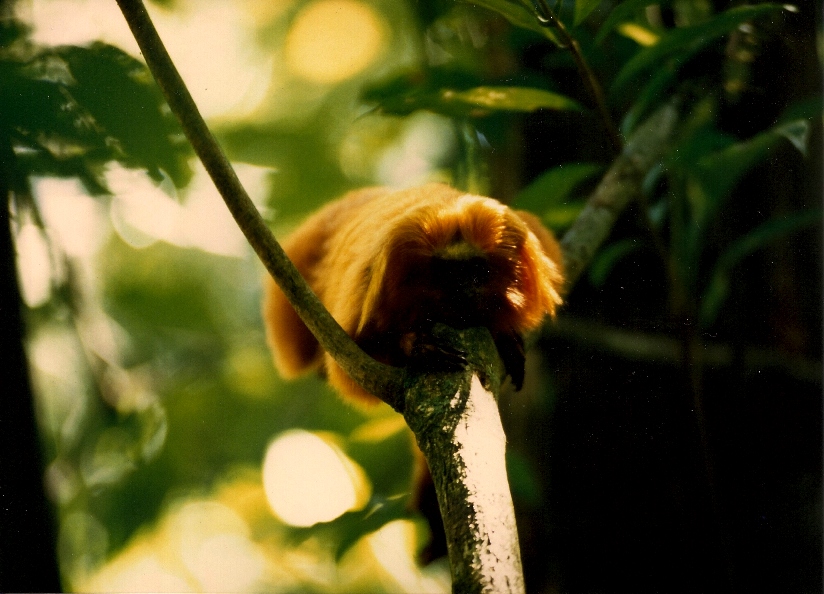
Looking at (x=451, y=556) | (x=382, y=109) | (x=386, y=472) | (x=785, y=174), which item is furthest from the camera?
(x=785, y=174)

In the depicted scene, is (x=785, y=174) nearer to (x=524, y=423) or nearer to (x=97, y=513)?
(x=524, y=423)

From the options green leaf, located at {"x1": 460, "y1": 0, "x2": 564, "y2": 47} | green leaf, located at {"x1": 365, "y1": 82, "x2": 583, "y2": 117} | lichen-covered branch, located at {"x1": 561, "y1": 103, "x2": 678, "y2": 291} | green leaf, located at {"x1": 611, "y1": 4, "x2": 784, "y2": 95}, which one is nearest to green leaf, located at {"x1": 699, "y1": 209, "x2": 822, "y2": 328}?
lichen-covered branch, located at {"x1": 561, "y1": 103, "x2": 678, "y2": 291}

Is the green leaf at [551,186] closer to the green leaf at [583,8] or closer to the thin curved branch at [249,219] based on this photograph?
the green leaf at [583,8]

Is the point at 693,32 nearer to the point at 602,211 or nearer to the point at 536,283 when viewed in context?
the point at 602,211

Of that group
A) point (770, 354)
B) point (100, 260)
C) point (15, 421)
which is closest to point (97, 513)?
point (100, 260)

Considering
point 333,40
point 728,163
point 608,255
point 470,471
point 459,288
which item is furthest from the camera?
point 333,40

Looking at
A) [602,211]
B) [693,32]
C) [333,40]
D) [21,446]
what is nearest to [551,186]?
[602,211]
